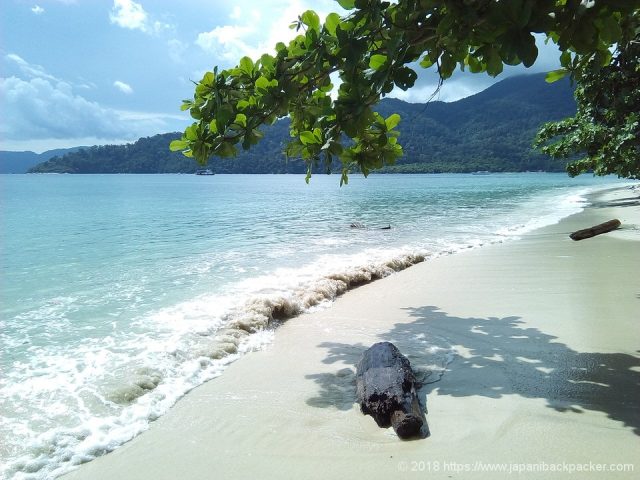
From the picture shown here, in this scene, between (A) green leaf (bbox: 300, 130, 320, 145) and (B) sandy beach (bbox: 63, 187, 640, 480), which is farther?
(A) green leaf (bbox: 300, 130, 320, 145)

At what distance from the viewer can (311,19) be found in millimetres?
3715

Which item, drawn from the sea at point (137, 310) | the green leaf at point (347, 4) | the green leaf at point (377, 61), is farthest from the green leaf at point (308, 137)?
the sea at point (137, 310)

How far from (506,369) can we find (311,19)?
4.27 m

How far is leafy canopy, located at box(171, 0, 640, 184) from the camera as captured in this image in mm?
2705

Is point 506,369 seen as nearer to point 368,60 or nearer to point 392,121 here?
point 392,121

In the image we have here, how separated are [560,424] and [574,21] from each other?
3231 mm

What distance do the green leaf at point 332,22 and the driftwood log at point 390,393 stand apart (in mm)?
3196

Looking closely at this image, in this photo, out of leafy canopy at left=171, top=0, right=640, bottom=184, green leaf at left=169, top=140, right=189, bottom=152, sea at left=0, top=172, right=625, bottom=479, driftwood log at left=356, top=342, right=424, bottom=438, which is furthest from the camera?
sea at left=0, top=172, right=625, bottom=479

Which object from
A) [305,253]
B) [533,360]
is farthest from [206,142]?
[305,253]

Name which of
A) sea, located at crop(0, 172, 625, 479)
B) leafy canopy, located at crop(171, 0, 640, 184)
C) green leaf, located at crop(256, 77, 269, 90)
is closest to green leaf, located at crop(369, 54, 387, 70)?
leafy canopy, located at crop(171, 0, 640, 184)

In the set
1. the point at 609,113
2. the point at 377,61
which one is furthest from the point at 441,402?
the point at 609,113

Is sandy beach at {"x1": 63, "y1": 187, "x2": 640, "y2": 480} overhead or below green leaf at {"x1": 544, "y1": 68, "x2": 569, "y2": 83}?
below

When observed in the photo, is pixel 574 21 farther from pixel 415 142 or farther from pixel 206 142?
pixel 415 142

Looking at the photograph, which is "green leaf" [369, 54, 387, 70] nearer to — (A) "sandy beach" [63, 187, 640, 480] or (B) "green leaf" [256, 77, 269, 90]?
(B) "green leaf" [256, 77, 269, 90]
